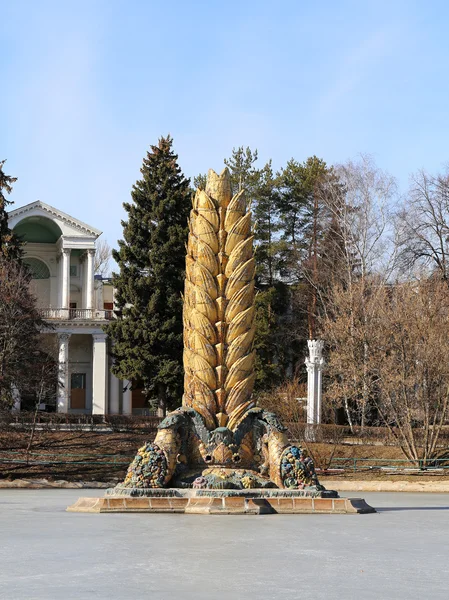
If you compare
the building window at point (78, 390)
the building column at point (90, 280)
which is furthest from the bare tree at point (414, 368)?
the building window at point (78, 390)

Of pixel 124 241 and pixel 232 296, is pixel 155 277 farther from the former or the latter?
pixel 232 296

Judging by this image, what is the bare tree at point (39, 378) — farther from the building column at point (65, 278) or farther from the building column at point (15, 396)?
the building column at point (65, 278)

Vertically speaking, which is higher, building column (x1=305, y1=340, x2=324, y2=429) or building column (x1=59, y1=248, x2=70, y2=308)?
building column (x1=59, y1=248, x2=70, y2=308)

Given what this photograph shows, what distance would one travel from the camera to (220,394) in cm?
1823

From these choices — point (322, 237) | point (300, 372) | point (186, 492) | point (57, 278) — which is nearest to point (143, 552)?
point (186, 492)

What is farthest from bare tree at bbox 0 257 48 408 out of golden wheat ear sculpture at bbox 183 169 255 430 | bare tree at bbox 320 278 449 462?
golden wheat ear sculpture at bbox 183 169 255 430

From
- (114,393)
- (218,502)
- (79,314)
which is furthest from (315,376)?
(218,502)

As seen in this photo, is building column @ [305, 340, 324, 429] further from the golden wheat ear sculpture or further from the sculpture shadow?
Answer: the golden wheat ear sculpture

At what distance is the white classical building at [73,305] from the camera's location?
194 feet

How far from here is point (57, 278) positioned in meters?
64.5

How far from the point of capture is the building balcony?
196 feet

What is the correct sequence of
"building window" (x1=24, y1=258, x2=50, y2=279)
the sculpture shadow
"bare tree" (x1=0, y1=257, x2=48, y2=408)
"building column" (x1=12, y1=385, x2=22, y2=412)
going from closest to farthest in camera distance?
the sculpture shadow < "bare tree" (x1=0, y1=257, x2=48, y2=408) < "building column" (x1=12, y1=385, x2=22, y2=412) < "building window" (x1=24, y1=258, x2=50, y2=279)

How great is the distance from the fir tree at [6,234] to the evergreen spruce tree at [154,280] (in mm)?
4889

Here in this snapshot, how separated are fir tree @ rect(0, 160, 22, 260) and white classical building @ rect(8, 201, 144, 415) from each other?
786 cm
